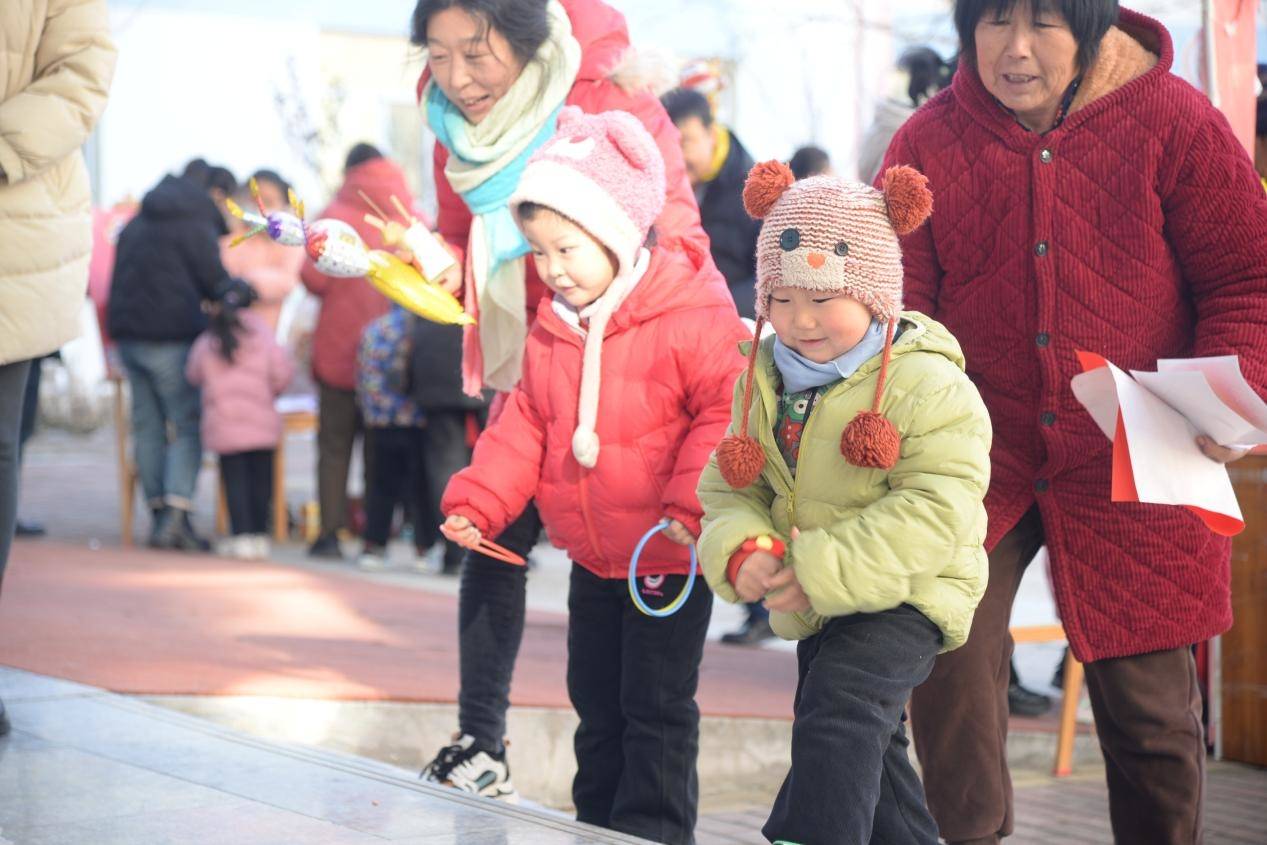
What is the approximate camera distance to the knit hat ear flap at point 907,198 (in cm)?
300

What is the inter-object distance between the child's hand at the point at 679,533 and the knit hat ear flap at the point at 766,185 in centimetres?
70

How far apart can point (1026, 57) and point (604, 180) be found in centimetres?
94

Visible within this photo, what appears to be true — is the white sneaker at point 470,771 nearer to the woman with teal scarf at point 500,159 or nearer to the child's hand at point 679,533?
the woman with teal scarf at point 500,159

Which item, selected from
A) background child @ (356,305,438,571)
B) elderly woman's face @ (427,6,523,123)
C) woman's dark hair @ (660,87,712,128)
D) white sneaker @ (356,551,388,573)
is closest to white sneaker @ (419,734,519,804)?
elderly woman's face @ (427,6,523,123)

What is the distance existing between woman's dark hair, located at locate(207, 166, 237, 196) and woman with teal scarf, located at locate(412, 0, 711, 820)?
6.31m

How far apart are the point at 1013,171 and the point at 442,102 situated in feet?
4.90

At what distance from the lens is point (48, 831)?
3.44 metres

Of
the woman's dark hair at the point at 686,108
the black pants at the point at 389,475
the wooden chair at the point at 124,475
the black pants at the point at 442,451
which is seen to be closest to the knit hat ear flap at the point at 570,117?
the woman's dark hair at the point at 686,108

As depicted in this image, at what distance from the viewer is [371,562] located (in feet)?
30.9

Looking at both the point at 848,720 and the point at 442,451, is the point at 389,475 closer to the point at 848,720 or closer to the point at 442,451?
the point at 442,451

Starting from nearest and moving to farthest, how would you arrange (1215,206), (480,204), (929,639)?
(929,639) → (1215,206) → (480,204)

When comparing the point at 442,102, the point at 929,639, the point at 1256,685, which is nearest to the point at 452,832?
the point at 929,639

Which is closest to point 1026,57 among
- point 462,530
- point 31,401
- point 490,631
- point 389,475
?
point 462,530

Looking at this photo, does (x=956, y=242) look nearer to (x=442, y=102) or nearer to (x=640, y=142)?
(x=640, y=142)
